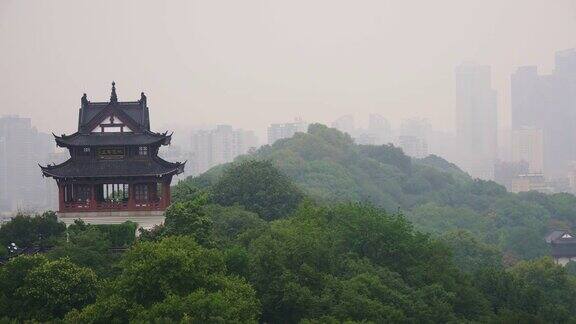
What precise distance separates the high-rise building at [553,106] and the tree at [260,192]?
118m

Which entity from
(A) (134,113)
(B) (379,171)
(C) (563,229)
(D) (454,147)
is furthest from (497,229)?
(D) (454,147)

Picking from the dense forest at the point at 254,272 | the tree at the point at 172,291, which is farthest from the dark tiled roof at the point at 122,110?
the tree at the point at 172,291

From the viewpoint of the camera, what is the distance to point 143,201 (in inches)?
1008

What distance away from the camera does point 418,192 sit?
7650 cm

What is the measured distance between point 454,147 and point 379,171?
84.1m

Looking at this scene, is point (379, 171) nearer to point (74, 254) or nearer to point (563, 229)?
point (563, 229)

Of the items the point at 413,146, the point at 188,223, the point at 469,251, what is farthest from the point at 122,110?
the point at 413,146

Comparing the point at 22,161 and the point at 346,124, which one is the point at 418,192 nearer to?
the point at 22,161

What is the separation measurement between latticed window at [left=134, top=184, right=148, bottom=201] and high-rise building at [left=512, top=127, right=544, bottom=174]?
115m

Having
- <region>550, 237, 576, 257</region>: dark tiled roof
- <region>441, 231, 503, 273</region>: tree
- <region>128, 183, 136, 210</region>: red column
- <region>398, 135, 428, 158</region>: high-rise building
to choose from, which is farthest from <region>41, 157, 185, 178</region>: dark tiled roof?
<region>398, 135, 428, 158</region>: high-rise building

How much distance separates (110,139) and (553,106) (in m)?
131

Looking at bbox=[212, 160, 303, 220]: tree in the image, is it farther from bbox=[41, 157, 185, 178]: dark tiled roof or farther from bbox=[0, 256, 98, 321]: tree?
bbox=[0, 256, 98, 321]: tree

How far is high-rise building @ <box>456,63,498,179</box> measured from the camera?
144125 millimetres

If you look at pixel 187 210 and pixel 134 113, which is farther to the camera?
pixel 134 113
